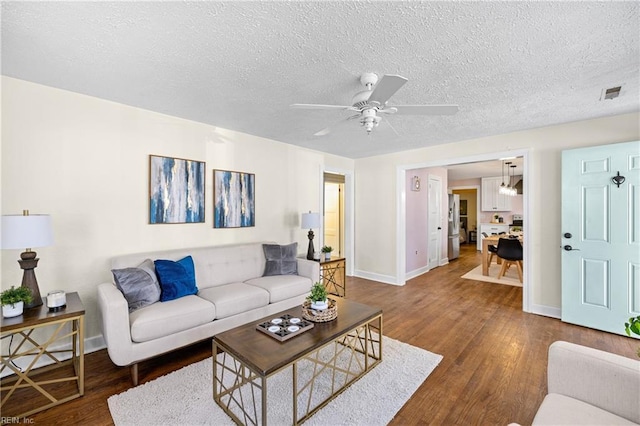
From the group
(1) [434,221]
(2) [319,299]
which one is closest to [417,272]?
(1) [434,221]

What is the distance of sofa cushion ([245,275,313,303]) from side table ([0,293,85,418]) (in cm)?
160

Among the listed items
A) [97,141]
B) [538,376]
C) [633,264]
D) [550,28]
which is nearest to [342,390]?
[538,376]

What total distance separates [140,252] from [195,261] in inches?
22.4

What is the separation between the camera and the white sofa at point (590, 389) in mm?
1188

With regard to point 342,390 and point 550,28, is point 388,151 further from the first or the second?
point 342,390

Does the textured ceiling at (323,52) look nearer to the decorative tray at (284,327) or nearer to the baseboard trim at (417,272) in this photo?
the decorative tray at (284,327)

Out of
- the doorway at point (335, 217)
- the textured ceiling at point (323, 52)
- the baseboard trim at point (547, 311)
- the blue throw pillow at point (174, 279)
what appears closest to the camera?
the textured ceiling at point (323, 52)

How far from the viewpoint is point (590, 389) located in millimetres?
1303

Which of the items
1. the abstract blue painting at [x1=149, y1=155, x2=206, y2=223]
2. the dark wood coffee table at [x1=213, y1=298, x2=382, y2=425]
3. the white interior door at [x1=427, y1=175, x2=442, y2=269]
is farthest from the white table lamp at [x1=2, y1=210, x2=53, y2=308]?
the white interior door at [x1=427, y1=175, x2=442, y2=269]

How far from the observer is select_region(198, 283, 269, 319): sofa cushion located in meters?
2.69

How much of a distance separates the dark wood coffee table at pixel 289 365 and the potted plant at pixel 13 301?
4.55 ft

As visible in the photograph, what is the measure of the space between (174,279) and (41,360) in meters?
1.21

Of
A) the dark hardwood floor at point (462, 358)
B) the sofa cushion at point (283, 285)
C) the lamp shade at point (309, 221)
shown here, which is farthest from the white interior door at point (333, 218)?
the sofa cushion at point (283, 285)

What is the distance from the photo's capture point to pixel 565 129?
→ 3469 mm
